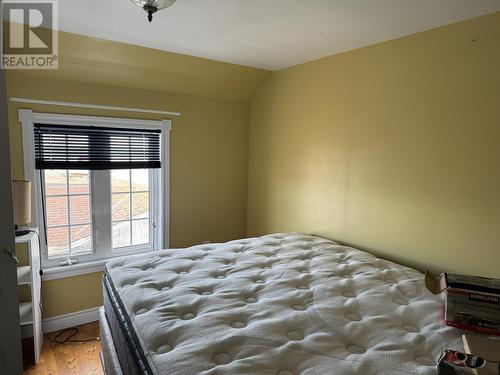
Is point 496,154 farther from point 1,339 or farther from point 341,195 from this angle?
point 1,339

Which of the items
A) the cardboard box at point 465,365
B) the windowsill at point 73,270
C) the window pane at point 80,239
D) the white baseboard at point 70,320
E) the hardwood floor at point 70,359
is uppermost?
the cardboard box at point 465,365

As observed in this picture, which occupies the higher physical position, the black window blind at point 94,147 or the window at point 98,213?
the black window blind at point 94,147

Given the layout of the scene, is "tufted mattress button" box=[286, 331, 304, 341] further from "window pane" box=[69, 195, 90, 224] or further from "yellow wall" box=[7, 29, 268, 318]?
"window pane" box=[69, 195, 90, 224]

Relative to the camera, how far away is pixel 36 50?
226cm

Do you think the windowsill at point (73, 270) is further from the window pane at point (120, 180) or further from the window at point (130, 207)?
the window pane at point (120, 180)

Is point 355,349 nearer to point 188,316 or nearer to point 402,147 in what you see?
point 188,316

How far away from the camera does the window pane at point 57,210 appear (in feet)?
8.80

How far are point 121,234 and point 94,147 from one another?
810mm

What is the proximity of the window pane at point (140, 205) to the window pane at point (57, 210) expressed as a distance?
545mm

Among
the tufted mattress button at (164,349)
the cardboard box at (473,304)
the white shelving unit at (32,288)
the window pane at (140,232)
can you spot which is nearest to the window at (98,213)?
the window pane at (140,232)

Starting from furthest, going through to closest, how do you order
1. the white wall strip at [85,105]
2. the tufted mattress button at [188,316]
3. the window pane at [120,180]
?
1. the window pane at [120,180]
2. the white wall strip at [85,105]
3. the tufted mattress button at [188,316]

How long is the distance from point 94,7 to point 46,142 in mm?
1246

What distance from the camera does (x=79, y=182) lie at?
2.76 metres

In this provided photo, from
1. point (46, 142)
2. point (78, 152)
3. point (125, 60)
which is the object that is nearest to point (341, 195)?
point (125, 60)
